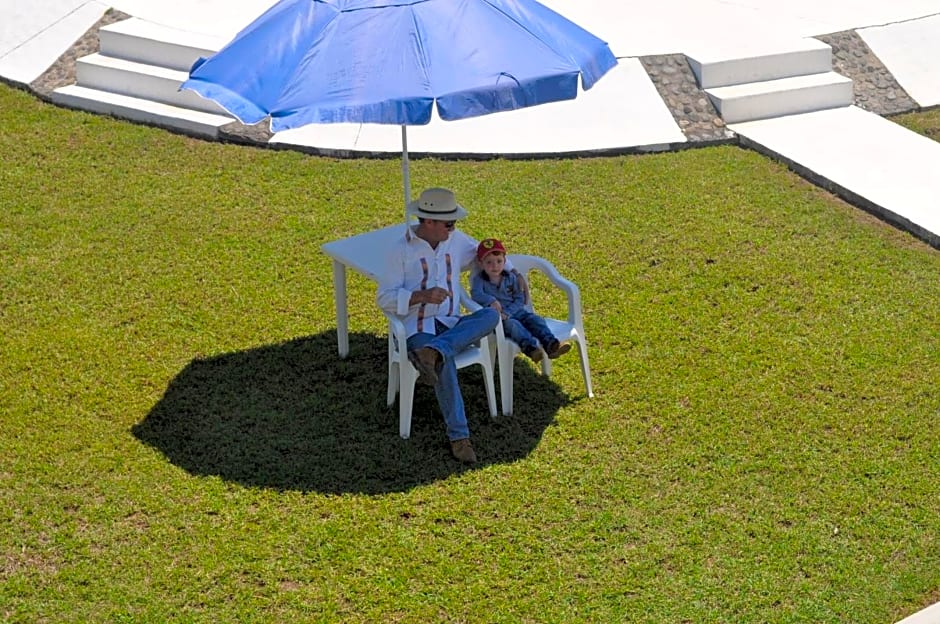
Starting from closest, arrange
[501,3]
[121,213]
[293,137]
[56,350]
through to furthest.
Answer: [501,3] < [56,350] < [121,213] < [293,137]

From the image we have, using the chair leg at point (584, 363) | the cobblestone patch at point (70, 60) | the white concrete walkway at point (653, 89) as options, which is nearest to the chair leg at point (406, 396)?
the chair leg at point (584, 363)

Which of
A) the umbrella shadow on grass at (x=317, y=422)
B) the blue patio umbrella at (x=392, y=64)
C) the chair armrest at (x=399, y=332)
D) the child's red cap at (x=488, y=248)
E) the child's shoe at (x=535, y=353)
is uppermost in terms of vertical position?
the blue patio umbrella at (x=392, y=64)

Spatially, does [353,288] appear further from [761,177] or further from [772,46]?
[772,46]

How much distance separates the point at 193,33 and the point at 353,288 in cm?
462

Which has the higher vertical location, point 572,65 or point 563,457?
point 572,65

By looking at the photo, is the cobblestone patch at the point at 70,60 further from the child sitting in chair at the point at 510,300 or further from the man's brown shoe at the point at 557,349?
the man's brown shoe at the point at 557,349

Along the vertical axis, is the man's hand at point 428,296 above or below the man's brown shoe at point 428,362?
above

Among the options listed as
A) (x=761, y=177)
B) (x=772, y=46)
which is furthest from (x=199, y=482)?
(x=772, y=46)

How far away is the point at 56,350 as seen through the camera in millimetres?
8281

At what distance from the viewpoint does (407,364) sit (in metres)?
7.30

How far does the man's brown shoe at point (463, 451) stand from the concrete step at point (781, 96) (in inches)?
223

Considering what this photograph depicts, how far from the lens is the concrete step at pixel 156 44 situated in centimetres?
1218

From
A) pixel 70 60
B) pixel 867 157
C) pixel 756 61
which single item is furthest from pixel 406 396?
pixel 70 60

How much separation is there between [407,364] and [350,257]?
0.98 meters
